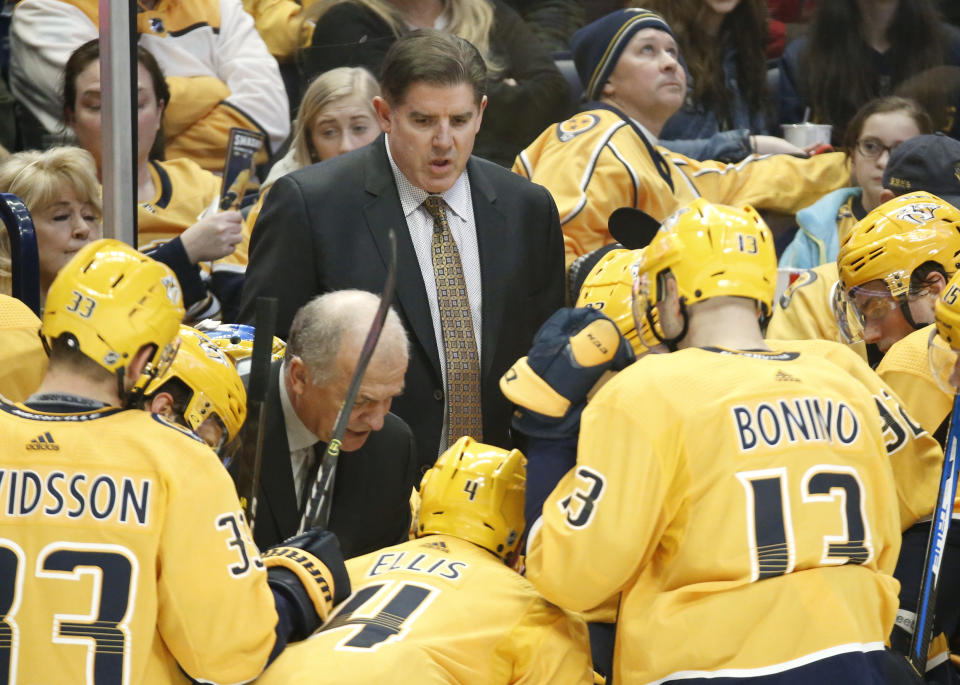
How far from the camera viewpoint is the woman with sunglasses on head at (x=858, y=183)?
5289 millimetres

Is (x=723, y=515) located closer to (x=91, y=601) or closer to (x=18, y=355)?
(x=91, y=601)

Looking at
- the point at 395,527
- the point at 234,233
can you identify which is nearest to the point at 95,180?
the point at 234,233

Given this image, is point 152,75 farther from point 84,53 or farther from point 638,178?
point 638,178

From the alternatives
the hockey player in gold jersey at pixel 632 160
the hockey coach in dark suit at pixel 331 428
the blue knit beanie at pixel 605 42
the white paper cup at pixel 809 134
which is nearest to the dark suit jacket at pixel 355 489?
the hockey coach in dark suit at pixel 331 428

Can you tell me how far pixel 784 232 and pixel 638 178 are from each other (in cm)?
104

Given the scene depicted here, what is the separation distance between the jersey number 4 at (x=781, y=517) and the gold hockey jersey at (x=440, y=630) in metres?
0.49

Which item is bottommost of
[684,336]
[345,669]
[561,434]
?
[345,669]

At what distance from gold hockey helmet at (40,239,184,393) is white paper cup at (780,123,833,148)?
400 centimetres

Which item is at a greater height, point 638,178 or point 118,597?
point 638,178

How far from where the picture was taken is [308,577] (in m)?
2.84

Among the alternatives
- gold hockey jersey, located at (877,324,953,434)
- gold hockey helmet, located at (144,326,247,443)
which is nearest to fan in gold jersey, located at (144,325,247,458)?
gold hockey helmet, located at (144,326,247,443)

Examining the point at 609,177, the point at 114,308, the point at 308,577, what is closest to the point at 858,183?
the point at 609,177

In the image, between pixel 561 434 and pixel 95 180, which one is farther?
pixel 95 180

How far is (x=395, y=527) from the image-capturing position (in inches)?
154
